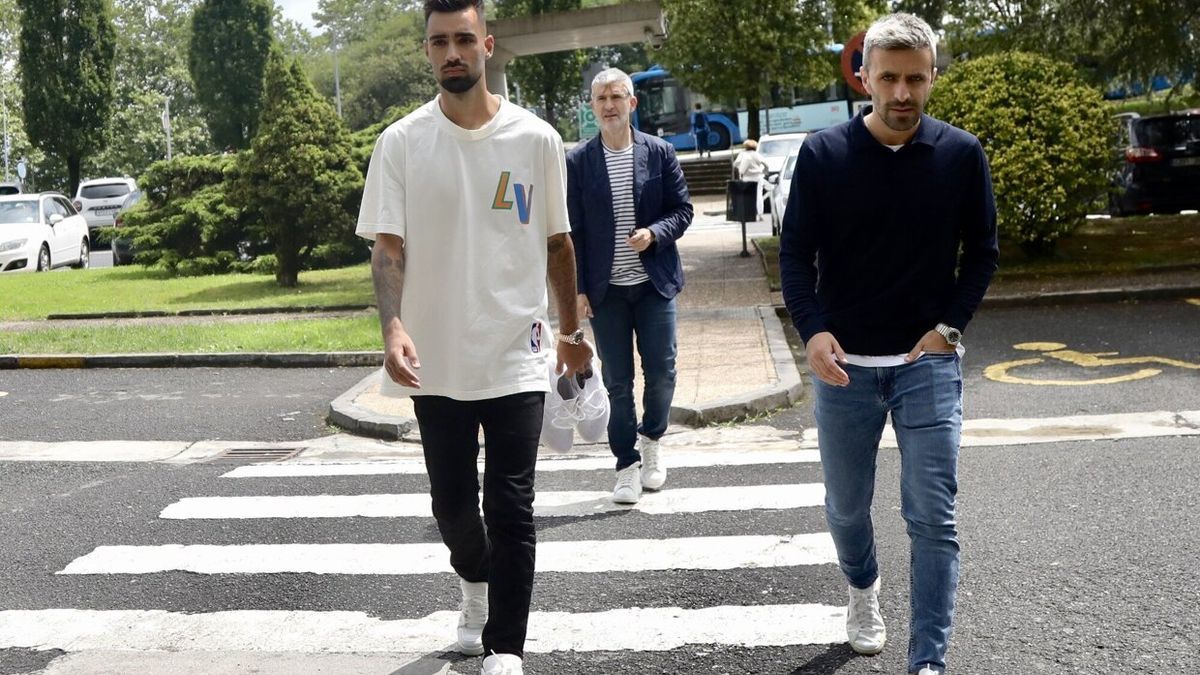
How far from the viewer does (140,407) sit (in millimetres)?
10859

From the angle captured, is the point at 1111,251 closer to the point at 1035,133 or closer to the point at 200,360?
the point at 1035,133

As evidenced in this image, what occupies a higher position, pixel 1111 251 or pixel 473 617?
pixel 473 617

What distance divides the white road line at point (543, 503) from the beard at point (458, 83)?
10.4ft

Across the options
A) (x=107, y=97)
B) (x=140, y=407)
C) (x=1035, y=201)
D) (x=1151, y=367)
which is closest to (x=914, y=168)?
(x=1151, y=367)

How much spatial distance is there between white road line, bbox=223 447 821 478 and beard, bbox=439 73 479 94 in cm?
412

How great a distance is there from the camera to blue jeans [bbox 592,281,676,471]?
22.5 feet

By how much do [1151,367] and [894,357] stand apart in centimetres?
658

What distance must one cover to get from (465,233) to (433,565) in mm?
2266

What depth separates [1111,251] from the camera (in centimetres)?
1686

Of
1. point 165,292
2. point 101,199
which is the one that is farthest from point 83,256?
point 101,199

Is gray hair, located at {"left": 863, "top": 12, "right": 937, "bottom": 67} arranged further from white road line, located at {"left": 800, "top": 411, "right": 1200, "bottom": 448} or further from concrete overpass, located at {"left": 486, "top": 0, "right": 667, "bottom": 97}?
concrete overpass, located at {"left": 486, "top": 0, "right": 667, "bottom": 97}

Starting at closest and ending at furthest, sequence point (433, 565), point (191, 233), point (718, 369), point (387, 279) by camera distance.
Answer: point (387, 279) → point (433, 565) → point (718, 369) → point (191, 233)

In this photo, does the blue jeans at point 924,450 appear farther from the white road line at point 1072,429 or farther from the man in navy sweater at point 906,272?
the white road line at point 1072,429

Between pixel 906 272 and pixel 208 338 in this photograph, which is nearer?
pixel 906 272
